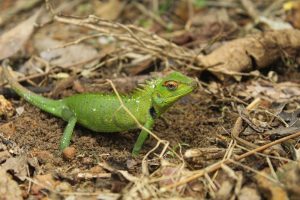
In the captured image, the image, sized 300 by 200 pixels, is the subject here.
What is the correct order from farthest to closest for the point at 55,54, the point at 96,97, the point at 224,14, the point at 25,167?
the point at 224,14, the point at 55,54, the point at 96,97, the point at 25,167

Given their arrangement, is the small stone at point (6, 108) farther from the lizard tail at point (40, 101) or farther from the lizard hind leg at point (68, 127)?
the lizard hind leg at point (68, 127)

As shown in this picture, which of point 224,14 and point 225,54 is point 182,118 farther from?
point 224,14

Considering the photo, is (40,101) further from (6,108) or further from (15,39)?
(15,39)

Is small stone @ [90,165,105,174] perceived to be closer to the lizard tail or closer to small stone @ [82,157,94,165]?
small stone @ [82,157,94,165]

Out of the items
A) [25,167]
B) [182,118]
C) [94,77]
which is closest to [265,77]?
[182,118]

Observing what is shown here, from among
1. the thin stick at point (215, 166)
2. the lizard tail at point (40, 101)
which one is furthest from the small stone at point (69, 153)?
the thin stick at point (215, 166)

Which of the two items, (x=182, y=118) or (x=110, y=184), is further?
(x=182, y=118)
